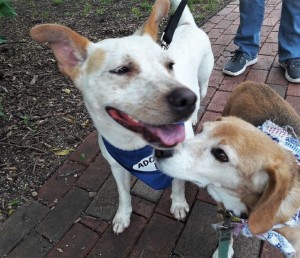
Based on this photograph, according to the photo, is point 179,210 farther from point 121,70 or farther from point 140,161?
point 121,70

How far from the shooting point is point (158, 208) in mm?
Answer: 2971

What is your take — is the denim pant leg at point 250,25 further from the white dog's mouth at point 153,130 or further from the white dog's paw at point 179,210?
the white dog's mouth at point 153,130

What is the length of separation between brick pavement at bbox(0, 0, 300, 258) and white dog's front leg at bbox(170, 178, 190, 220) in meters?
0.05

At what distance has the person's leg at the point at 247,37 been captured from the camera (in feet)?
14.3

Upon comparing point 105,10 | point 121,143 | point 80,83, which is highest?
point 80,83

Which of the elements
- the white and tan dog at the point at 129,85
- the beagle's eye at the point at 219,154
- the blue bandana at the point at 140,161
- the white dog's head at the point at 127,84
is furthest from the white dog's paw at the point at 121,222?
the beagle's eye at the point at 219,154

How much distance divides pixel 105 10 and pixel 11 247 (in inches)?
199

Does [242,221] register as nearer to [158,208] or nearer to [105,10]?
[158,208]

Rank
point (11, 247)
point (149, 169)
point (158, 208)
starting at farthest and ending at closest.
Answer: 1. point (158, 208)
2. point (11, 247)
3. point (149, 169)

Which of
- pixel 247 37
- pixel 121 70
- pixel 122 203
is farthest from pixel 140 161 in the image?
pixel 247 37

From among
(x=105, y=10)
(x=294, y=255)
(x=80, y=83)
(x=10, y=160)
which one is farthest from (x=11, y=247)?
(x=105, y=10)

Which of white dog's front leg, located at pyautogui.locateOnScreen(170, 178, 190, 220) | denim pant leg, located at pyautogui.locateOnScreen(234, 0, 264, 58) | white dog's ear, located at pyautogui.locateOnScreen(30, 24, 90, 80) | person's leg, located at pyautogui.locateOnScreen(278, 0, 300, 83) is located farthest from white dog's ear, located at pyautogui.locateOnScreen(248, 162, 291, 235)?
denim pant leg, located at pyautogui.locateOnScreen(234, 0, 264, 58)

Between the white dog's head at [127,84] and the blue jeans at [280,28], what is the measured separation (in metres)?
2.61

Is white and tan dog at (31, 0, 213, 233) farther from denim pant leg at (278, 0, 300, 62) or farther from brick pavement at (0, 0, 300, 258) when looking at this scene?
denim pant leg at (278, 0, 300, 62)
